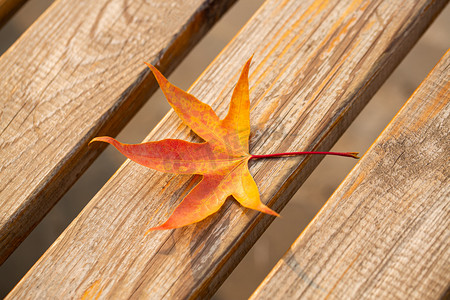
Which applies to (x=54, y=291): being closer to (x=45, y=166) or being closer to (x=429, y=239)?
(x=45, y=166)

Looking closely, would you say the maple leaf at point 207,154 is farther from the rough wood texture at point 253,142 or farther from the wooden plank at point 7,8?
the wooden plank at point 7,8

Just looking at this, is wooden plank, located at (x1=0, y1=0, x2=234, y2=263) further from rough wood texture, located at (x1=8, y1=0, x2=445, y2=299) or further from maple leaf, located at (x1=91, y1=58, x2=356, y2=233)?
maple leaf, located at (x1=91, y1=58, x2=356, y2=233)

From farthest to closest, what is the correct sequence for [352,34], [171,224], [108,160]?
[108,160], [352,34], [171,224]

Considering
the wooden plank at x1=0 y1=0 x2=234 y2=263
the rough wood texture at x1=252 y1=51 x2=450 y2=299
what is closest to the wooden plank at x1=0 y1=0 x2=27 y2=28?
the wooden plank at x1=0 y1=0 x2=234 y2=263

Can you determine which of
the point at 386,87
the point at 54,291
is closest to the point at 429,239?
the point at 54,291

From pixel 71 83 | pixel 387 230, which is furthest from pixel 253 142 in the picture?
pixel 71 83
